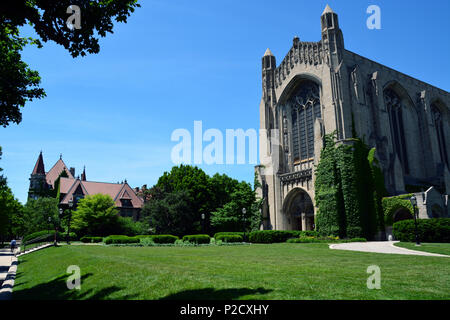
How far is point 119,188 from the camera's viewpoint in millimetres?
68625

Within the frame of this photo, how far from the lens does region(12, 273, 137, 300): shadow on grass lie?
7.61 metres

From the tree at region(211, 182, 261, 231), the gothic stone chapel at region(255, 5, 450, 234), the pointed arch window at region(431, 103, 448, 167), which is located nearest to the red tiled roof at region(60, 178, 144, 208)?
the tree at region(211, 182, 261, 231)

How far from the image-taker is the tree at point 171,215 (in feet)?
134

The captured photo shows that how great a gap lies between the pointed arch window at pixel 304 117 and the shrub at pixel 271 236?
32.5 feet

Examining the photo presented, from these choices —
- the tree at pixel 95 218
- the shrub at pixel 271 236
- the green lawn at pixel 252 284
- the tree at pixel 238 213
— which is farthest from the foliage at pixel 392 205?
the tree at pixel 95 218

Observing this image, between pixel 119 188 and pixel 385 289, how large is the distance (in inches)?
2686

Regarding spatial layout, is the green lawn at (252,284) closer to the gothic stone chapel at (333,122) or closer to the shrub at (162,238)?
the shrub at (162,238)

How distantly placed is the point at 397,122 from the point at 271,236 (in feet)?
73.0

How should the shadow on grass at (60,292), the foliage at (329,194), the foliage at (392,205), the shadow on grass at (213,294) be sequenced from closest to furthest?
1. the shadow on grass at (213,294)
2. the shadow on grass at (60,292)
3. the foliage at (392,205)
4. the foliage at (329,194)

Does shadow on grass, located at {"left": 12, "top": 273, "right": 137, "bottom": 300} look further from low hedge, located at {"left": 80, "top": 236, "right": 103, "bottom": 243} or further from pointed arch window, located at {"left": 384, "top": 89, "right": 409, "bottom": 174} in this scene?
pointed arch window, located at {"left": 384, "top": 89, "right": 409, "bottom": 174}

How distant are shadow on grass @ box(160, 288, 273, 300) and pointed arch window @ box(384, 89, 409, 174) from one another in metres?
36.4
